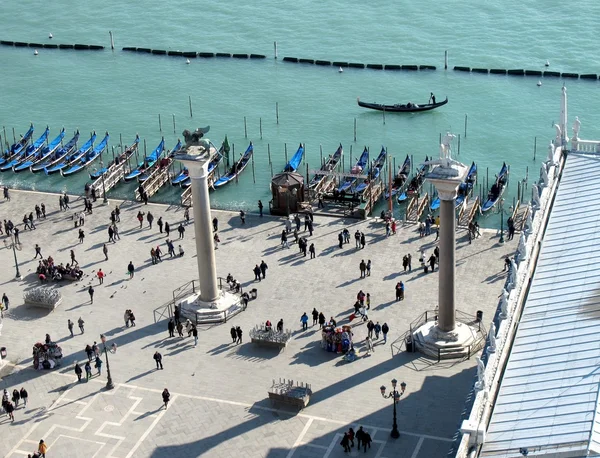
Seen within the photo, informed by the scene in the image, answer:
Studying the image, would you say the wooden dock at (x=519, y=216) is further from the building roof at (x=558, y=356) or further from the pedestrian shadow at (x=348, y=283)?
the building roof at (x=558, y=356)

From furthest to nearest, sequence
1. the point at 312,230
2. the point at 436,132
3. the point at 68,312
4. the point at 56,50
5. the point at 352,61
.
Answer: the point at 56,50, the point at 352,61, the point at 436,132, the point at 312,230, the point at 68,312

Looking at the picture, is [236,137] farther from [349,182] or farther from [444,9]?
[444,9]

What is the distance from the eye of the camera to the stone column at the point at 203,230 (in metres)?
68.7

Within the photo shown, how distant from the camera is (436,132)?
11388cm

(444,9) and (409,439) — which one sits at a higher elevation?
(444,9)

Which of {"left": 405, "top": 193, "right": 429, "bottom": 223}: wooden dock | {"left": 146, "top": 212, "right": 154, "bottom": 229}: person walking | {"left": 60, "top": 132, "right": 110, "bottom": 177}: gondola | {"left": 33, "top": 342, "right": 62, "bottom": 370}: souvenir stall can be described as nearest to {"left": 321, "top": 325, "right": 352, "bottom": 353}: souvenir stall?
{"left": 33, "top": 342, "right": 62, "bottom": 370}: souvenir stall

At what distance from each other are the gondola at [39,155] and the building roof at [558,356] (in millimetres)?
59101

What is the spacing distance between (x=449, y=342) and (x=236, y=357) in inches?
506

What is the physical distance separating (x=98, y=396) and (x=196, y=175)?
1423 centimetres

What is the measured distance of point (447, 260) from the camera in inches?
2549

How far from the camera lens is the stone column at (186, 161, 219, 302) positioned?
68688 mm

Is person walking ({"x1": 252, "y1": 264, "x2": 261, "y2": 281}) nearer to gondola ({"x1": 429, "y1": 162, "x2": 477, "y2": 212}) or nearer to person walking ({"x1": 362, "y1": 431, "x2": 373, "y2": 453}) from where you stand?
gondola ({"x1": 429, "y1": 162, "x2": 477, "y2": 212})

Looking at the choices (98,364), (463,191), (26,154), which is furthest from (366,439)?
(26,154)

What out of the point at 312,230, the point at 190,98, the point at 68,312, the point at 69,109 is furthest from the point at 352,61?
the point at 68,312
